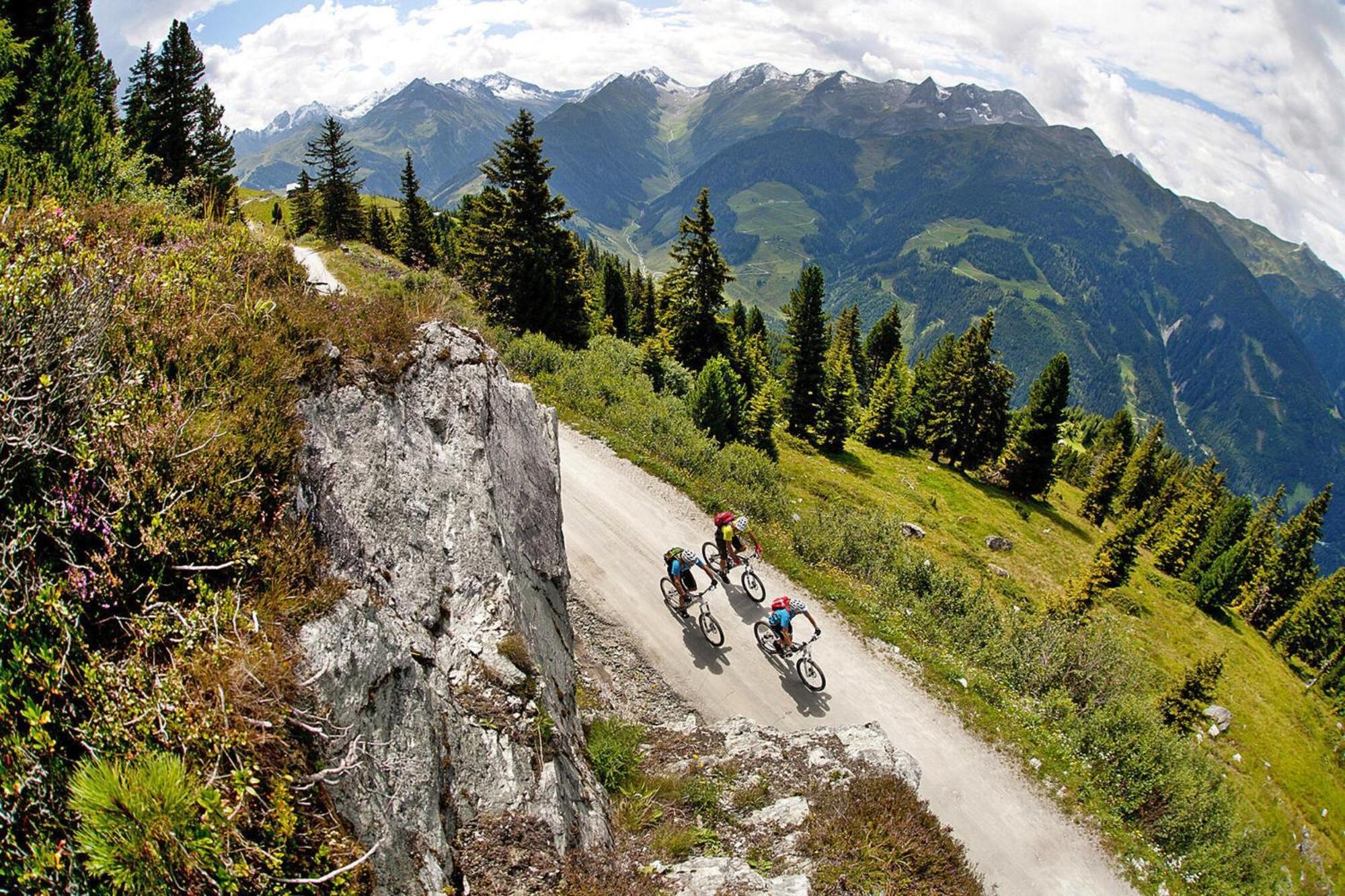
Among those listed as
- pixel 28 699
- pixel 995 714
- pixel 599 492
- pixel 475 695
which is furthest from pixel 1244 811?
pixel 28 699

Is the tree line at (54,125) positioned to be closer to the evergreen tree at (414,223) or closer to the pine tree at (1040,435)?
the evergreen tree at (414,223)

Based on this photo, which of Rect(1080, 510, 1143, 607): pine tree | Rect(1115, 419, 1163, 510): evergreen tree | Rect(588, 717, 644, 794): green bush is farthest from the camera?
Rect(1115, 419, 1163, 510): evergreen tree

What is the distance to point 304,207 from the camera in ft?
258

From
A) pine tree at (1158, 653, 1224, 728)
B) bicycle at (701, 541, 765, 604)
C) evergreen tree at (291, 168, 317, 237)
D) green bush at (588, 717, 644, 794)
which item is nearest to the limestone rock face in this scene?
green bush at (588, 717, 644, 794)

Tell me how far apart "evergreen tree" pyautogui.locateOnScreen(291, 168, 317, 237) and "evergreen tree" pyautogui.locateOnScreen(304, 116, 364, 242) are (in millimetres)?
9847

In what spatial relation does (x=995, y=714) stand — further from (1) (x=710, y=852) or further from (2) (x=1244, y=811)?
(2) (x=1244, y=811)

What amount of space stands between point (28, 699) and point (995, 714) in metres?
16.7

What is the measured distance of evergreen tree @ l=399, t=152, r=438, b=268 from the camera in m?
64.9

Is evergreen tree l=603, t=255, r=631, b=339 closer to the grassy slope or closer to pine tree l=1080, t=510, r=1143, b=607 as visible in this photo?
the grassy slope

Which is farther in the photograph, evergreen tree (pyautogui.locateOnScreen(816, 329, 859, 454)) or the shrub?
evergreen tree (pyautogui.locateOnScreen(816, 329, 859, 454))

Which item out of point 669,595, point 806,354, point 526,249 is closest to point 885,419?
point 806,354

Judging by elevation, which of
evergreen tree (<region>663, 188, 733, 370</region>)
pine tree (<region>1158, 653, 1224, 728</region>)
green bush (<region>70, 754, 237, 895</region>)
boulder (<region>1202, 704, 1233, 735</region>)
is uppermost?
evergreen tree (<region>663, 188, 733, 370</region>)

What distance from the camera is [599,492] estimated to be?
19672mm

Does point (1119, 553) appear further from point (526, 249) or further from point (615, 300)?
point (615, 300)
